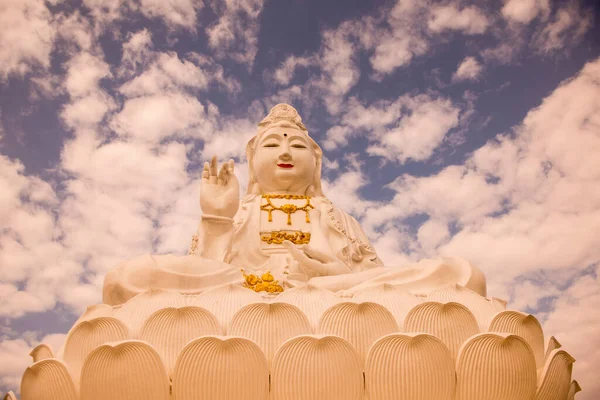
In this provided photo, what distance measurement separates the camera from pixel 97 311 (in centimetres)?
446

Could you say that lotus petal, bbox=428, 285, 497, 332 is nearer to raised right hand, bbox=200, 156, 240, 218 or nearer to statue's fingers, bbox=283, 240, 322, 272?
statue's fingers, bbox=283, 240, 322, 272

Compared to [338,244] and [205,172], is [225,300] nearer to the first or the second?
[205,172]

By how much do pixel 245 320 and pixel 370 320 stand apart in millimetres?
755

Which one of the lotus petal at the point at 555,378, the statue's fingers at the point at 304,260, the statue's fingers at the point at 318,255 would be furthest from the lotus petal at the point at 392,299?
the statue's fingers at the point at 318,255

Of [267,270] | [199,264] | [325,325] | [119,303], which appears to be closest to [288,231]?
[267,270]

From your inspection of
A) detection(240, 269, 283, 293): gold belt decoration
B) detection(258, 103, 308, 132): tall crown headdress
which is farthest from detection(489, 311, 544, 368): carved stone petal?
detection(258, 103, 308, 132): tall crown headdress

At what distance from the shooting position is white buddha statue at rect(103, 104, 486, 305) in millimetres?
4926

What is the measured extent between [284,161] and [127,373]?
4.04 metres

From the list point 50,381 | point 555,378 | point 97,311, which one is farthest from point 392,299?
point 50,381

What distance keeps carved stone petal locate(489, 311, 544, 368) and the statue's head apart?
3.63 meters

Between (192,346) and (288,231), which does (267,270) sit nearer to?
(288,231)

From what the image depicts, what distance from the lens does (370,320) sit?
12.6 feet

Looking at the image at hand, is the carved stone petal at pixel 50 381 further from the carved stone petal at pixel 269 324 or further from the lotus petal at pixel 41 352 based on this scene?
the carved stone petal at pixel 269 324

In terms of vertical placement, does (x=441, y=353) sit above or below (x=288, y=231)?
below
